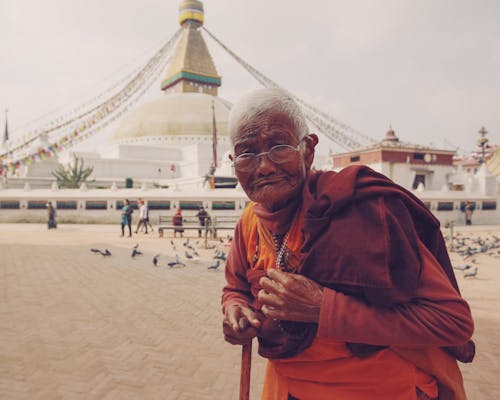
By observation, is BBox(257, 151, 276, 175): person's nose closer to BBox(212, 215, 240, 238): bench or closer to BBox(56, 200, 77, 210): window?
BBox(212, 215, 240, 238): bench

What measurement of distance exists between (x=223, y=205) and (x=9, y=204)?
427 inches

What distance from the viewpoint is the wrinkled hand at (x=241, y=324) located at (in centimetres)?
112

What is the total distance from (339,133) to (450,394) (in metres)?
31.4

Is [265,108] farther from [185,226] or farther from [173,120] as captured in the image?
[173,120]

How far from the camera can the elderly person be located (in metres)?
0.88

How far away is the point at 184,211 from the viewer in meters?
17.4

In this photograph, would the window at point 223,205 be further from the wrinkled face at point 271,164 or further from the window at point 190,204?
the wrinkled face at point 271,164

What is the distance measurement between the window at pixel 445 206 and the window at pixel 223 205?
11.8m

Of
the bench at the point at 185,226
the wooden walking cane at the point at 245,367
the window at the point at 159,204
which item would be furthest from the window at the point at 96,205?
the wooden walking cane at the point at 245,367

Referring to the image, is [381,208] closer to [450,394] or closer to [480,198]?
[450,394]

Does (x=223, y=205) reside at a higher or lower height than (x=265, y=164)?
lower

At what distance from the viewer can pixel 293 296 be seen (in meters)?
0.93

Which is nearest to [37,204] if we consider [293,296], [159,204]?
[159,204]

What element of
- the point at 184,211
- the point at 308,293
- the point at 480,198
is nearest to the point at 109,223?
the point at 184,211
